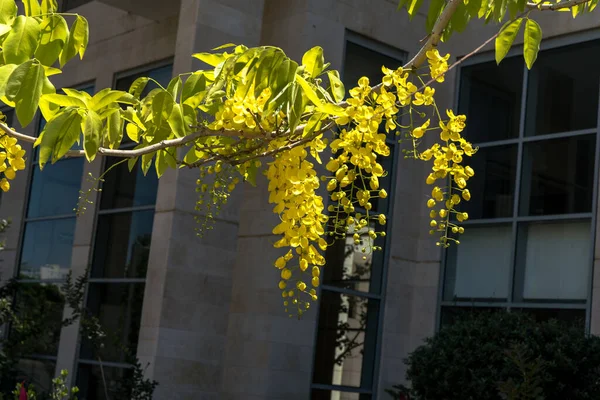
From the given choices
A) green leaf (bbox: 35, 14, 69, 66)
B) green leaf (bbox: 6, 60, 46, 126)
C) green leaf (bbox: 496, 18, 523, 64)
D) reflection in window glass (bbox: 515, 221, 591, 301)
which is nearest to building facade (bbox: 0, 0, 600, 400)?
reflection in window glass (bbox: 515, 221, 591, 301)

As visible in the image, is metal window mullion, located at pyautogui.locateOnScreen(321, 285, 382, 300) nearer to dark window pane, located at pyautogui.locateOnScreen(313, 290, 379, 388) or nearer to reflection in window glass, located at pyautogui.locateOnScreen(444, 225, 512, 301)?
dark window pane, located at pyautogui.locateOnScreen(313, 290, 379, 388)

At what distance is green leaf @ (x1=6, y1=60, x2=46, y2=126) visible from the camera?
3.21 metres

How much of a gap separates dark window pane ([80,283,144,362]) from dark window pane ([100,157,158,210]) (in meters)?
1.11

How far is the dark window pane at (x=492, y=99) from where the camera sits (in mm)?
12188

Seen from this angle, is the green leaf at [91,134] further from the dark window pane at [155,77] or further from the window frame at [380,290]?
the dark window pane at [155,77]

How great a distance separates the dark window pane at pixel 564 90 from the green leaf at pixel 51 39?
28.6 ft

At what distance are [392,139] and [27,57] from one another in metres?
9.82

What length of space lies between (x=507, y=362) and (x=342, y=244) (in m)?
3.27

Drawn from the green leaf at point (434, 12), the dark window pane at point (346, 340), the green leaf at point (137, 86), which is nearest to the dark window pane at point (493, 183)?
the dark window pane at point (346, 340)

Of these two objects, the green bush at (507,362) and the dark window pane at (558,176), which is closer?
the green bush at (507,362)

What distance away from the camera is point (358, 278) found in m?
12.4

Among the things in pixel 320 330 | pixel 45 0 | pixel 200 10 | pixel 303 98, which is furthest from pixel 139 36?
pixel 303 98

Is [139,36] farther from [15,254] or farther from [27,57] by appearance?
[27,57]

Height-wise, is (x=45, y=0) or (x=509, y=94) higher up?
(x=509, y=94)
